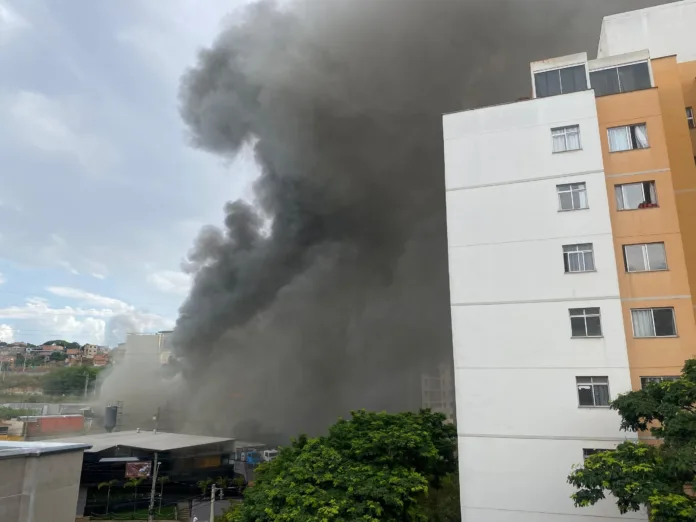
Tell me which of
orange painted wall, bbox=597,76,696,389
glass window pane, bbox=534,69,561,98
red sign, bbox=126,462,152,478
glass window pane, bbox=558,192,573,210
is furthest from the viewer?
red sign, bbox=126,462,152,478

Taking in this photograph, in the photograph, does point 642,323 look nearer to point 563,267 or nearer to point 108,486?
point 563,267

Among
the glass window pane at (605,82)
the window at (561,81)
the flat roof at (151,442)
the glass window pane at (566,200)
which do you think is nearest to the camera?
the glass window pane at (566,200)

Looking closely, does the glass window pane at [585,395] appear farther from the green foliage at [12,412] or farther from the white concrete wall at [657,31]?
the green foliage at [12,412]

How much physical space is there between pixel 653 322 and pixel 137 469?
3180cm

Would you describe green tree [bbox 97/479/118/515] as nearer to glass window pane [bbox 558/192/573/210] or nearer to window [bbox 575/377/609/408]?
window [bbox 575/377/609/408]

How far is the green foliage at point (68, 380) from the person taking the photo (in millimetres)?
69125

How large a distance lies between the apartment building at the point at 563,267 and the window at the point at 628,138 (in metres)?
0.03

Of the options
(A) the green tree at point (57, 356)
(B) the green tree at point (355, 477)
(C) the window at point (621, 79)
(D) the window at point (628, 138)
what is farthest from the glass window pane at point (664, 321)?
(A) the green tree at point (57, 356)

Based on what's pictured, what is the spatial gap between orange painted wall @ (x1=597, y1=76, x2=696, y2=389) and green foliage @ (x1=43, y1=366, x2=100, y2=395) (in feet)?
241

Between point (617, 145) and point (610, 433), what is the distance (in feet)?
30.9

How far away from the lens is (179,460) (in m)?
34.6

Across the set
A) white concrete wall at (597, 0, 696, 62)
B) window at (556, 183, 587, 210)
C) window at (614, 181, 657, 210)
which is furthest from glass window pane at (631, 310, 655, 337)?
white concrete wall at (597, 0, 696, 62)

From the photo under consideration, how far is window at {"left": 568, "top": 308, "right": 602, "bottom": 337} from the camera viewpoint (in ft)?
48.6

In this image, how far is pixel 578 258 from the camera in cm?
1552
